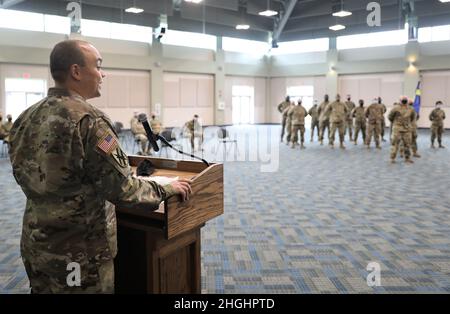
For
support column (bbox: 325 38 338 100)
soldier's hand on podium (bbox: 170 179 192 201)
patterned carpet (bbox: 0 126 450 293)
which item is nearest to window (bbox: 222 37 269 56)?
support column (bbox: 325 38 338 100)

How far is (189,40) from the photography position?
22.9 meters

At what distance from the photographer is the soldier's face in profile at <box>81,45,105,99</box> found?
1.65 metres

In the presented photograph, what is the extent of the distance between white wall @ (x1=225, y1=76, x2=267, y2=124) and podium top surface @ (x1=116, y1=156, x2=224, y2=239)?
2339 cm

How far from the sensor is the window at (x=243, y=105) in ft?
85.9

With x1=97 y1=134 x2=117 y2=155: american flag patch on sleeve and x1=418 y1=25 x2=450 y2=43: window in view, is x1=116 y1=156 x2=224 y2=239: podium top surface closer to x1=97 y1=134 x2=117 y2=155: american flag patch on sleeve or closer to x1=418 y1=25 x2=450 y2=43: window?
x1=97 y1=134 x2=117 y2=155: american flag patch on sleeve

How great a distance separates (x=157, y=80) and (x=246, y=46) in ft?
22.6

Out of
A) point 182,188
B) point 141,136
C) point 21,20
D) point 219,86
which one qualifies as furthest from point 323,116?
point 182,188

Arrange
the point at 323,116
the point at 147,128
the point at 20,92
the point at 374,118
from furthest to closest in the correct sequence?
the point at 20,92 < the point at 323,116 < the point at 374,118 < the point at 147,128

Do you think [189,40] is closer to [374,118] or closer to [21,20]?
[21,20]

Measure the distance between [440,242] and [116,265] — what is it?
3.40 metres

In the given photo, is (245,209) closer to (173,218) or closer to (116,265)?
(116,265)

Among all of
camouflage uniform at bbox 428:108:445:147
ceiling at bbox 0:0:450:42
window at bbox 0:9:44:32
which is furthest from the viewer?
ceiling at bbox 0:0:450:42

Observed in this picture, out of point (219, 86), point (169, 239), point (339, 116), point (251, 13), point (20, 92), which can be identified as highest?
point (251, 13)

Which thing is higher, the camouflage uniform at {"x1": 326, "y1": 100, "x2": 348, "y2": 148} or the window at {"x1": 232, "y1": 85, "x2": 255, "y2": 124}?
the window at {"x1": 232, "y1": 85, "x2": 255, "y2": 124}
